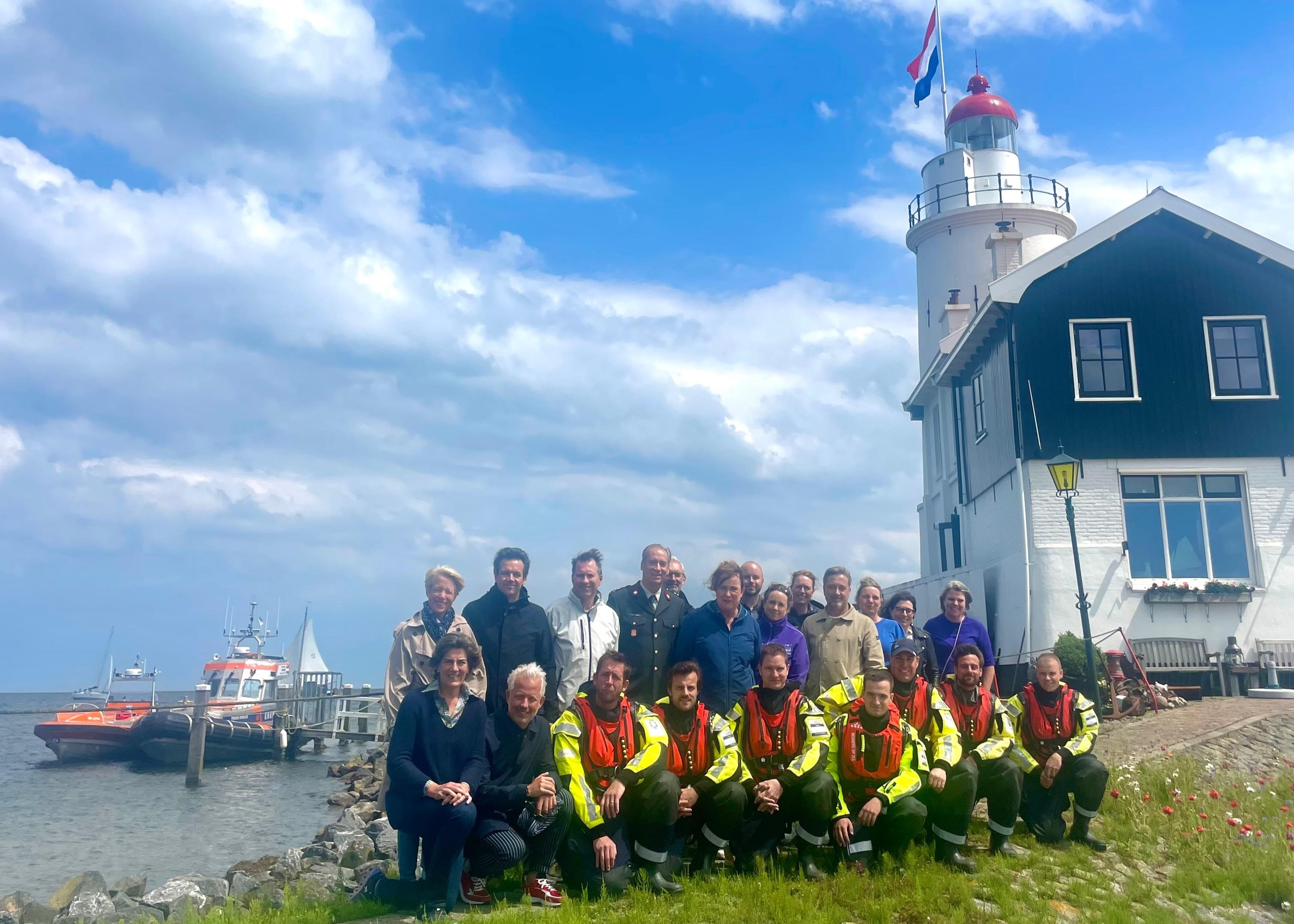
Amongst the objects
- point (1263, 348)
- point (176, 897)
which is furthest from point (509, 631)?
point (1263, 348)

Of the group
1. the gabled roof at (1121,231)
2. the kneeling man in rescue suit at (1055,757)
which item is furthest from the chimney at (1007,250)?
the kneeling man in rescue suit at (1055,757)

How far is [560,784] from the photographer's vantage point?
5.80 m

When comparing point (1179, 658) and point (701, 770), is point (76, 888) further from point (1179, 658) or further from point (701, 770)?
point (1179, 658)

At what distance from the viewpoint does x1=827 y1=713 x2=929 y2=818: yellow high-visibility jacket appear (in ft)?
20.1

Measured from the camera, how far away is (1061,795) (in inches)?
266

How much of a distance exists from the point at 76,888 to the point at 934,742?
11.3 meters

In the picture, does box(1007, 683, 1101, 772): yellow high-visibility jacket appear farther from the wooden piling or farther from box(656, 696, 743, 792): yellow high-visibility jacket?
the wooden piling

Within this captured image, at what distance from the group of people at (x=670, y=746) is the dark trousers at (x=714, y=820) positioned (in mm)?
13

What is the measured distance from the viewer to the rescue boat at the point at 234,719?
29562mm

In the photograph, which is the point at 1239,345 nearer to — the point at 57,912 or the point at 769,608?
the point at 769,608

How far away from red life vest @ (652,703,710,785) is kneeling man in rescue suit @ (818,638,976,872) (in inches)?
35.9

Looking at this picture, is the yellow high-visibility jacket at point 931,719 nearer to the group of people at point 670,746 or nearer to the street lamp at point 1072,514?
the group of people at point 670,746

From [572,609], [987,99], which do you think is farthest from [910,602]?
[987,99]

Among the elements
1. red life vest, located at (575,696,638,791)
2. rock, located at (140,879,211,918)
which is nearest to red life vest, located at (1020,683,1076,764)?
red life vest, located at (575,696,638,791)
